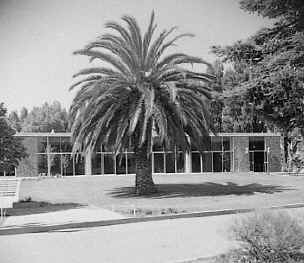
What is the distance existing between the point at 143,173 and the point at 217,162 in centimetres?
2231

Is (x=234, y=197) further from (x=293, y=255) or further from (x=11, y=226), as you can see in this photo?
(x=293, y=255)

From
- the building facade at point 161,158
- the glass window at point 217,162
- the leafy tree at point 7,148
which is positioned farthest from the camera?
the glass window at point 217,162

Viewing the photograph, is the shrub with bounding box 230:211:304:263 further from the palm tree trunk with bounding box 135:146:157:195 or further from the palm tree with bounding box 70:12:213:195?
the palm tree trunk with bounding box 135:146:157:195

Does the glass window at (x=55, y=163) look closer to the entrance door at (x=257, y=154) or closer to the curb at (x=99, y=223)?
the entrance door at (x=257, y=154)

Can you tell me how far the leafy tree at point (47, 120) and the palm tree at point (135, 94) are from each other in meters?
50.8

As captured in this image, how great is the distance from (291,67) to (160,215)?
20.9 feet

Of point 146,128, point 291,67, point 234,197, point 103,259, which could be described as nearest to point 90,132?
point 146,128

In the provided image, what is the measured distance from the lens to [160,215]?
14789 millimetres

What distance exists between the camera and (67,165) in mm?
39969

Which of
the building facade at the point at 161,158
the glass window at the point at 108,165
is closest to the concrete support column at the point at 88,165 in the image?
the building facade at the point at 161,158

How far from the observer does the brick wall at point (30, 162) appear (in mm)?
38375

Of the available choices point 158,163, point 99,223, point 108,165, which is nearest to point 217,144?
point 158,163

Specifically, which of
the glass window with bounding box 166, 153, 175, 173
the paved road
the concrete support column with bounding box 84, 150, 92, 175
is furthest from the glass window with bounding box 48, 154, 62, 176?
the paved road

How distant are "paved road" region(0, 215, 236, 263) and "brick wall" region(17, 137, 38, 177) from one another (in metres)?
26.7
